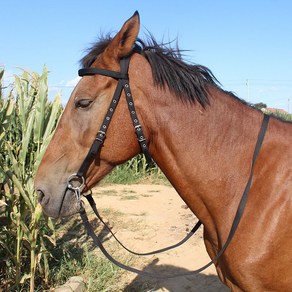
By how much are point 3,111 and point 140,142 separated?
5.09ft

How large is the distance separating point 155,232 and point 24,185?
10.1 feet

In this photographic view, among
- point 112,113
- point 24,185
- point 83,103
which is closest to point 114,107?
point 112,113

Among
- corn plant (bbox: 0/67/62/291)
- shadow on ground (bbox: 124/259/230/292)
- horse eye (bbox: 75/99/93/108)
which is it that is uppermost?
horse eye (bbox: 75/99/93/108)

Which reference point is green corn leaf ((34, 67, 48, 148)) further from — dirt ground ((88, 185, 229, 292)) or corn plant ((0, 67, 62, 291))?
dirt ground ((88, 185, 229, 292))

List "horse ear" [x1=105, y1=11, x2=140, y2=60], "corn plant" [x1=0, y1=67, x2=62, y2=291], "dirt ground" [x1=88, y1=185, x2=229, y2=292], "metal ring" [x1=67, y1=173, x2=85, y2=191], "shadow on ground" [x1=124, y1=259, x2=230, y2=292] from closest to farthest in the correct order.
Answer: "horse ear" [x1=105, y1=11, x2=140, y2=60] < "metal ring" [x1=67, y1=173, x2=85, y2=191] < "corn plant" [x1=0, y1=67, x2=62, y2=291] < "shadow on ground" [x1=124, y1=259, x2=230, y2=292] < "dirt ground" [x1=88, y1=185, x2=229, y2=292]

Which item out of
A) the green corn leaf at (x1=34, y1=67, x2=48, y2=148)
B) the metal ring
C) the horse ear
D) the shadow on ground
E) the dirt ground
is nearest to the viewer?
the horse ear

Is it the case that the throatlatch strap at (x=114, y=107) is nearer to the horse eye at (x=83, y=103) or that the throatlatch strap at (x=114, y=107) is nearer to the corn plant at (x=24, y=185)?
the horse eye at (x=83, y=103)

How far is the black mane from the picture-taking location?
7.13 ft

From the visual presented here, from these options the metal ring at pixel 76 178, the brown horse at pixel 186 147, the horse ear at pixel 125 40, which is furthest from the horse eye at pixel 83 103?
the metal ring at pixel 76 178

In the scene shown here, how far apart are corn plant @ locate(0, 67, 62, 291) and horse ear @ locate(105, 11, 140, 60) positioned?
1.42 metres

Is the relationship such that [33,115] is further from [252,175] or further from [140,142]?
[252,175]

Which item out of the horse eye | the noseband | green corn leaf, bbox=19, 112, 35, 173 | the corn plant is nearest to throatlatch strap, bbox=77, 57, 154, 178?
the noseband

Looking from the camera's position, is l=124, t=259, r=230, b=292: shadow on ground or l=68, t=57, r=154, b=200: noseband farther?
l=124, t=259, r=230, b=292: shadow on ground

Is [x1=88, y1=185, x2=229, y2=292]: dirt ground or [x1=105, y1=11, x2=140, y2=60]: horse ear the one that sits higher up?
[x1=105, y1=11, x2=140, y2=60]: horse ear
